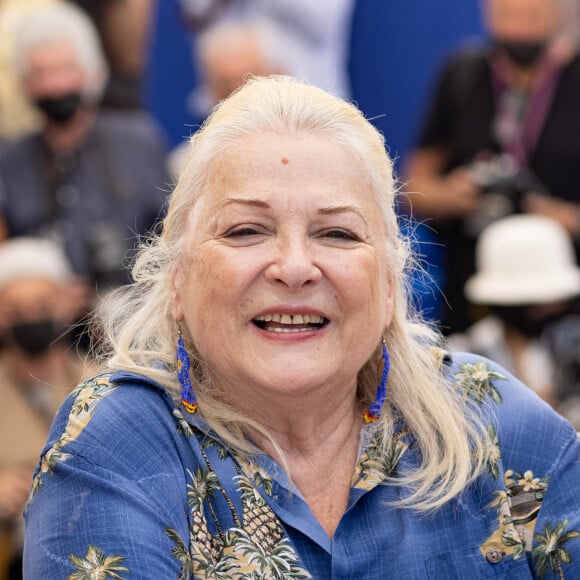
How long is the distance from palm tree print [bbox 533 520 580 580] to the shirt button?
0.30 feet

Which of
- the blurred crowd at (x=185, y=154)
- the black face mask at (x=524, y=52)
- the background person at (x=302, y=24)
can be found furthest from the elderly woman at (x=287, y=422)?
the background person at (x=302, y=24)

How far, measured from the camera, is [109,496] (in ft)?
6.98

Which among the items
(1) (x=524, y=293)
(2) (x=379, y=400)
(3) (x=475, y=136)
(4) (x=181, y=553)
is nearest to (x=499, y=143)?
(3) (x=475, y=136)

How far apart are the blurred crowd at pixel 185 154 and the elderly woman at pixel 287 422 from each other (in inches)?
96.6

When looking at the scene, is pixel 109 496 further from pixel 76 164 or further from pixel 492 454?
pixel 76 164

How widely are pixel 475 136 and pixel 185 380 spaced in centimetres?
421

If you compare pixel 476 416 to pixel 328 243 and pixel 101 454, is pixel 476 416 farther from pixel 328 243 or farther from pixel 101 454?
pixel 101 454

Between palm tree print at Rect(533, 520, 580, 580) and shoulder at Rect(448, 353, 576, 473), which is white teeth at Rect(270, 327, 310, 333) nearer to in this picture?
shoulder at Rect(448, 353, 576, 473)

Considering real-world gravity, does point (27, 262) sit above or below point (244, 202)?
below

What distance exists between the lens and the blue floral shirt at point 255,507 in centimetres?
211

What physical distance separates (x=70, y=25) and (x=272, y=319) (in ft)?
12.3

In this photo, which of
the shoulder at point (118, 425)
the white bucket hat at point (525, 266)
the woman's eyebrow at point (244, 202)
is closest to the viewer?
the shoulder at point (118, 425)

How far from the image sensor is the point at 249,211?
2307mm

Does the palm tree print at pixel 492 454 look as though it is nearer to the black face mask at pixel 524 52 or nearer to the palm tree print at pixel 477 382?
the palm tree print at pixel 477 382
